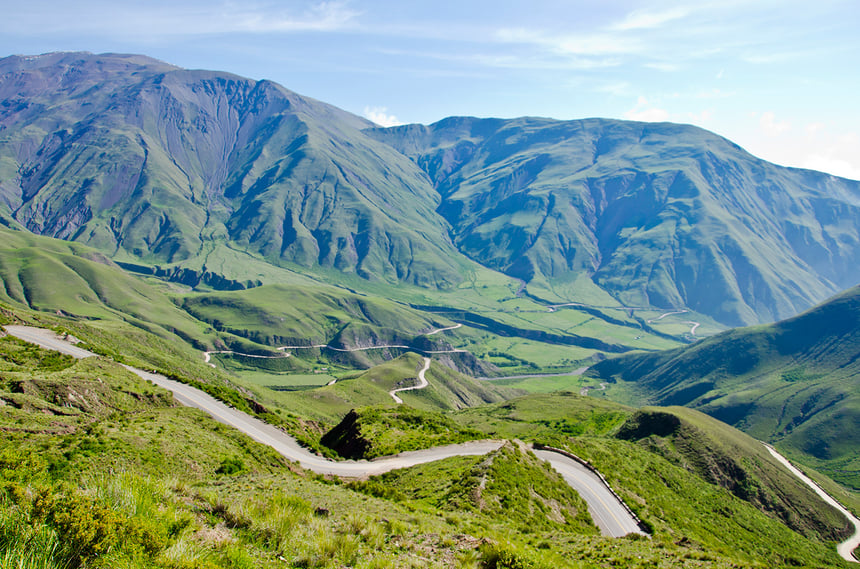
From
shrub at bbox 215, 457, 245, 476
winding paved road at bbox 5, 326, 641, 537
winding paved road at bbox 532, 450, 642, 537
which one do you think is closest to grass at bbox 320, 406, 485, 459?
winding paved road at bbox 5, 326, 641, 537

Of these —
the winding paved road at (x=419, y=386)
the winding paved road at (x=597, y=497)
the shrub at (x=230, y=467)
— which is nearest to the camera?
the shrub at (x=230, y=467)

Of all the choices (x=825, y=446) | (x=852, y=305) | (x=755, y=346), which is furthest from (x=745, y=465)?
(x=852, y=305)

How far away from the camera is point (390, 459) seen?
41.2 metres

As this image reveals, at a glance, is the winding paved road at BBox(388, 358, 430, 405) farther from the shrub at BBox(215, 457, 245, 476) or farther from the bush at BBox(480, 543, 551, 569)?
the bush at BBox(480, 543, 551, 569)

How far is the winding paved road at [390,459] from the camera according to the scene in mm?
35844

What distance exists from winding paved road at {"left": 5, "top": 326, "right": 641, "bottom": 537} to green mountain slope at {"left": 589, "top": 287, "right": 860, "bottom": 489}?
106m

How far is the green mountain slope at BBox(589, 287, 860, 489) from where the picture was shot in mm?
126000

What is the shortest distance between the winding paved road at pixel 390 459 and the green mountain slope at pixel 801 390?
4160 inches

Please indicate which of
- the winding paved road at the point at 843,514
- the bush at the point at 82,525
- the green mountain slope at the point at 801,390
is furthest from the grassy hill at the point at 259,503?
the green mountain slope at the point at 801,390

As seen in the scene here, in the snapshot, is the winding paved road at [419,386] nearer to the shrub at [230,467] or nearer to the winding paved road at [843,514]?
the winding paved road at [843,514]

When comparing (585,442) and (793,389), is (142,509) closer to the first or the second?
(585,442)

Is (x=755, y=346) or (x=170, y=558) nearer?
(x=170, y=558)

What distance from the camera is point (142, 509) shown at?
358 inches

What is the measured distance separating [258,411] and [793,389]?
570 feet
